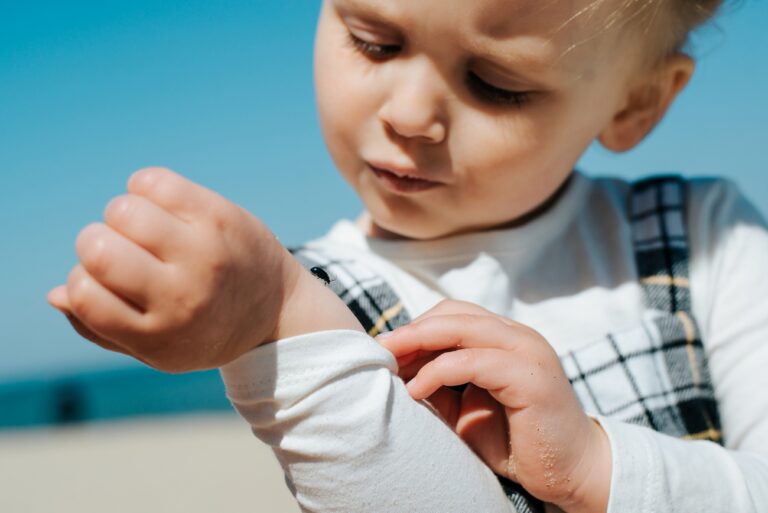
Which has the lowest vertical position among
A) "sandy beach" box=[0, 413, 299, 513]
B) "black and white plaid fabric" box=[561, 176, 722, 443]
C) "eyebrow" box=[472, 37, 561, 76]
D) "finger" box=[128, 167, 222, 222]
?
"sandy beach" box=[0, 413, 299, 513]

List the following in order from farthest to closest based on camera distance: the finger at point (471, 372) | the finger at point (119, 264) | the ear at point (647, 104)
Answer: the ear at point (647, 104)
the finger at point (471, 372)
the finger at point (119, 264)

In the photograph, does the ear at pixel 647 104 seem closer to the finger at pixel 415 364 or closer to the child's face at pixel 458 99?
the child's face at pixel 458 99

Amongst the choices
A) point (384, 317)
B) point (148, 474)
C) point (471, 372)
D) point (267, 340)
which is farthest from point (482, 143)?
point (148, 474)

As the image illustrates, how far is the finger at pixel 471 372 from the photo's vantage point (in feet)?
3.21

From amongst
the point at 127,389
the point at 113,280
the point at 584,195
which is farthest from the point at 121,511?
the point at 127,389

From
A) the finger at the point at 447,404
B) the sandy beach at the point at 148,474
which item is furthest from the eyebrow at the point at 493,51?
the sandy beach at the point at 148,474

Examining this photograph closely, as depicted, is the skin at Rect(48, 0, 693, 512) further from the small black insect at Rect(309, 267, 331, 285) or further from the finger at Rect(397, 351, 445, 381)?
the small black insect at Rect(309, 267, 331, 285)

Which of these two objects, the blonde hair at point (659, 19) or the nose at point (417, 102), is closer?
the nose at point (417, 102)

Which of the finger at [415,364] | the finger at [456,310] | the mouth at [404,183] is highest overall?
the mouth at [404,183]

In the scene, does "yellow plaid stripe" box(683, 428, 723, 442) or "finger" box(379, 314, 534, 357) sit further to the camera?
"yellow plaid stripe" box(683, 428, 723, 442)

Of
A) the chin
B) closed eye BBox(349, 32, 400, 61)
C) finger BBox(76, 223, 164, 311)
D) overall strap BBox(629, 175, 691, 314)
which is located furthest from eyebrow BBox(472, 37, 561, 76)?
finger BBox(76, 223, 164, 311)

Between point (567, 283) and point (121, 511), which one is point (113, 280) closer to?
point (567, 283)

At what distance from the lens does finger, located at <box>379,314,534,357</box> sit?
39.3 inches

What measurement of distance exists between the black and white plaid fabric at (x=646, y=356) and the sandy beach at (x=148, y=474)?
13.1 ft
